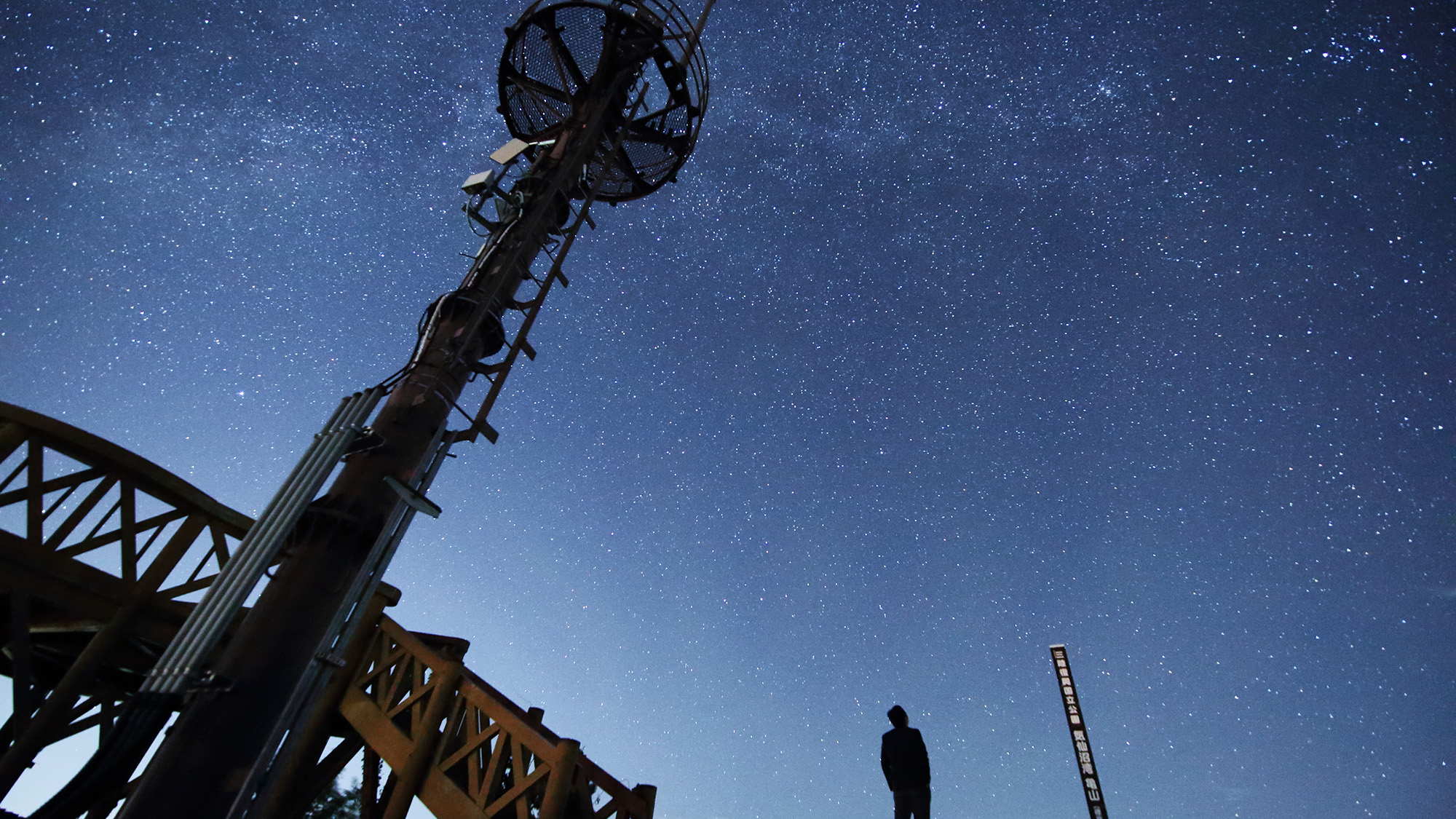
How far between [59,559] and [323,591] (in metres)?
3.25

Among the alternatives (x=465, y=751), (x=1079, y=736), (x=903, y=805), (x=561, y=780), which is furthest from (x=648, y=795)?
(x=1079, y=736)

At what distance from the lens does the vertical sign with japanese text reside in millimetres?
9555

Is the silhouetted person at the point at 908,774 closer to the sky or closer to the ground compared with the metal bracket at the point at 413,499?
closer to the ground

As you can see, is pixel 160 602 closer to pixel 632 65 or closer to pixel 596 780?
pixel 596 780

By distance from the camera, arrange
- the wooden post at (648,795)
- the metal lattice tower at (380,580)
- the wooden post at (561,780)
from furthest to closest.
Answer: the wooden post at (648,795), the wooden post at (561,780), the metal lattice tower at (380,580)

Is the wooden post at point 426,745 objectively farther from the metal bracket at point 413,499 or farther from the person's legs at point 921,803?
the person's legs at point 921,803

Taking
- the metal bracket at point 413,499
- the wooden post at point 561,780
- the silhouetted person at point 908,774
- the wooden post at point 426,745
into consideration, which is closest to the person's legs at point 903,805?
the silhouetted person at point 908,774

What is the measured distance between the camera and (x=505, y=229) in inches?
294

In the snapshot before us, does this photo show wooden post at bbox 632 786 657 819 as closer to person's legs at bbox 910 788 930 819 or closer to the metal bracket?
person's legs at bbox 910 788 930 819

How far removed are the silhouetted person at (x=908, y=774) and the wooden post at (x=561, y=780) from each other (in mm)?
2787

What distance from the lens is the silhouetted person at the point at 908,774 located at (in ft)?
20.0

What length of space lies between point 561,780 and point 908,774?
9.92ft

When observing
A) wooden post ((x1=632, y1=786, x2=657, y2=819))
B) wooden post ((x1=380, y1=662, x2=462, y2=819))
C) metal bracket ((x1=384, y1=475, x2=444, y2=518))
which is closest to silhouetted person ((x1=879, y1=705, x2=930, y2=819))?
wooden post ((x1=632, y1=786, x2=657, y2=819))

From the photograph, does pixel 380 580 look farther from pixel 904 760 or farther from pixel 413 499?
pixel 904 760
